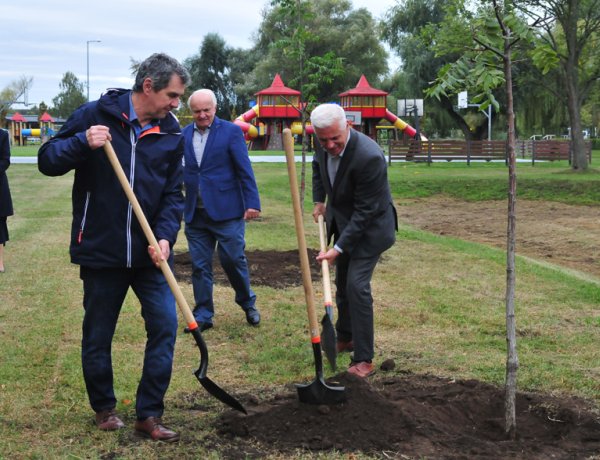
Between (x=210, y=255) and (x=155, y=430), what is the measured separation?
3.16m

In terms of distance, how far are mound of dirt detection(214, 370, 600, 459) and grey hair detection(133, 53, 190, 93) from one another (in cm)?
196

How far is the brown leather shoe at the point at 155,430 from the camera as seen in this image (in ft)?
15.1

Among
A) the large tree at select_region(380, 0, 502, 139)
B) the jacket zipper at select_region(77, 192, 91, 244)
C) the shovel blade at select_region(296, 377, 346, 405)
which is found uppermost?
the large tree at select_region(380, 0, 502, 139)

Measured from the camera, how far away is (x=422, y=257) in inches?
463

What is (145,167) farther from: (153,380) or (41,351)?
(41,351)

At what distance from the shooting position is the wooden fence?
38219 mm

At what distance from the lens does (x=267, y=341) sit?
702cm

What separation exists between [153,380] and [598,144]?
65609 millimetres

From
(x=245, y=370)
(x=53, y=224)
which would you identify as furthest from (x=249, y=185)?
(x=53, y=224)

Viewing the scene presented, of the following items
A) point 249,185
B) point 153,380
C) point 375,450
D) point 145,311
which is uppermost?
point 249,185

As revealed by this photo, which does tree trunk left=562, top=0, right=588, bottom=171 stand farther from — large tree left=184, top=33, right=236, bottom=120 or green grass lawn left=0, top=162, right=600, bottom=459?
large tree left=184, top=33, right=236, bottom=120

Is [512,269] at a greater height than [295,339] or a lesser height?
greater

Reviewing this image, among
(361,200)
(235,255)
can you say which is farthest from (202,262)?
(361,200)

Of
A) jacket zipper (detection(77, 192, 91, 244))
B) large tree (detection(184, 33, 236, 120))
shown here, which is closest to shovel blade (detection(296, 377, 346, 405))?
jacket zipper (detection(77, 192, 91, 244))
